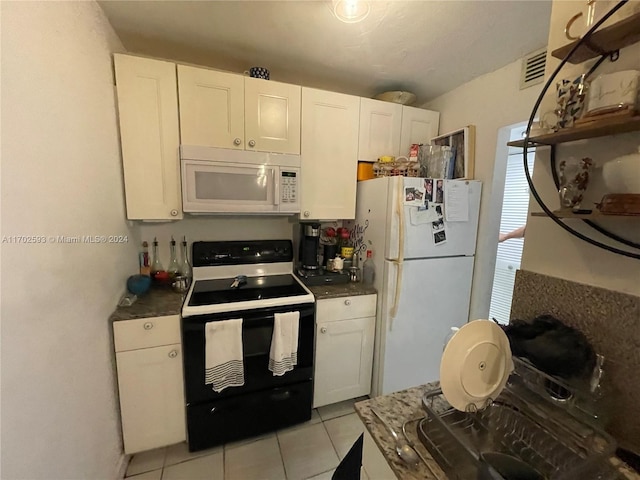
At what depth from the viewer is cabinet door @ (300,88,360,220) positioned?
1.87m

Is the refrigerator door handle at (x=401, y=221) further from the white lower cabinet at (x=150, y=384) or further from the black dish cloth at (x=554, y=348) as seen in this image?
the white lower cabinet at (x=150, y=384)

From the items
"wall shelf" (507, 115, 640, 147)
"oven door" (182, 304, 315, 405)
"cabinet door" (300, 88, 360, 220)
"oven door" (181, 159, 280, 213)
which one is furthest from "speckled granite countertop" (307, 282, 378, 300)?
"wall shelf" (507, 115, 640, 147)

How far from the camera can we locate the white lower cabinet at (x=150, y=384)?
139cm

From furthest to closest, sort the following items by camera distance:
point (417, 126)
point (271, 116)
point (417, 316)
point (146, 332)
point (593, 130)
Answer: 1. point (417, 126)
2. point (417, 316)
3. point (271, 116)
4. point (146, 332)
5. point (593, 130)

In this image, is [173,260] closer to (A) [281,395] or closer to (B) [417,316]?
(A) [281,395]

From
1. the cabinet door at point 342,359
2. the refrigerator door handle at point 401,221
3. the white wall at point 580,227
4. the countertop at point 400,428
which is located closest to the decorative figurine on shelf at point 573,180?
the white wall at point 580,227

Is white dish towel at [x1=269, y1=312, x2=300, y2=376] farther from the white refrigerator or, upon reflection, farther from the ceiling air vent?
the ceiling air vent

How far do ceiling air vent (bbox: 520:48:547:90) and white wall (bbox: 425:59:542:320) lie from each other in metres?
0.04

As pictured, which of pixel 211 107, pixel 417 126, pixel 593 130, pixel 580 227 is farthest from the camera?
pixel 417 126

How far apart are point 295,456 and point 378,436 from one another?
1.23 metres

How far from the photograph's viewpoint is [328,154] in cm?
194

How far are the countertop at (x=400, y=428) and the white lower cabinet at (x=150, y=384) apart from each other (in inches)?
45.3

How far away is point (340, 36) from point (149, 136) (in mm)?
1234

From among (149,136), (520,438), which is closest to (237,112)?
(149,136)
